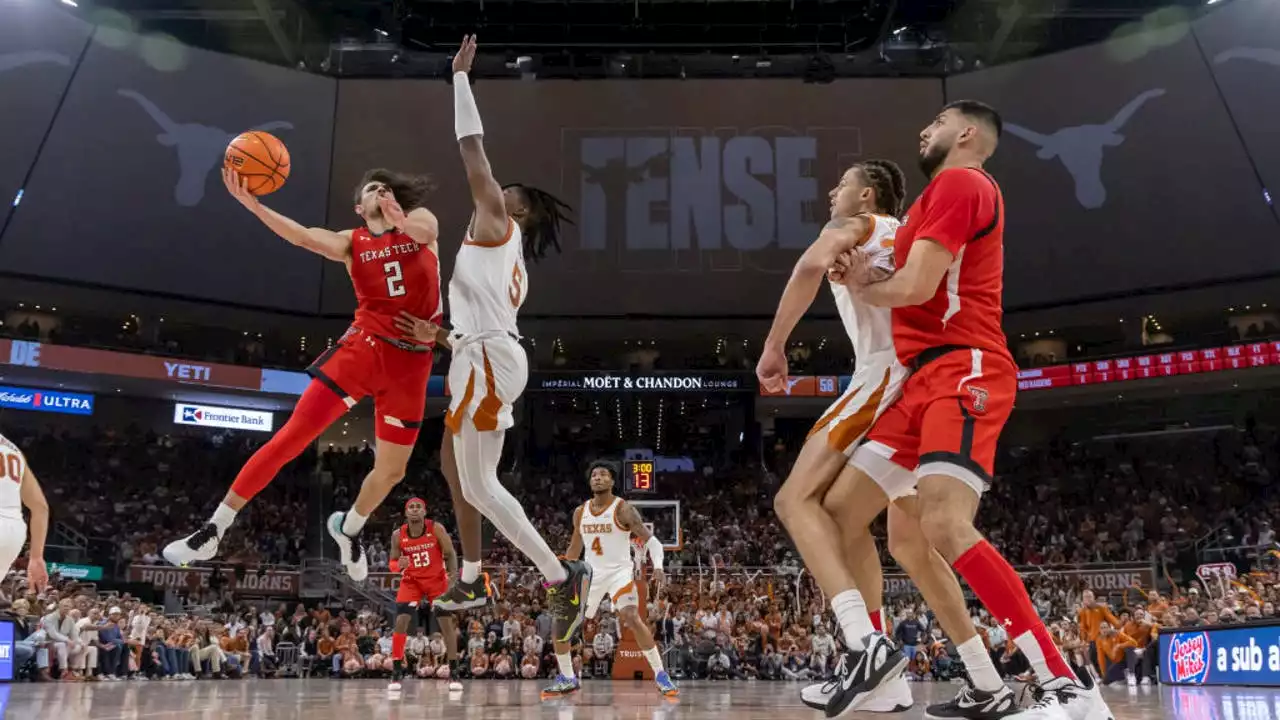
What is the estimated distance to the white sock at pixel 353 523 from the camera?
591 cm

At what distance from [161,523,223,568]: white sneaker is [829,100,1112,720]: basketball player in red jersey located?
3487 millimetres

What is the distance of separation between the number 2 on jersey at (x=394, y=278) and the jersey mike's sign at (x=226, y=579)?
1817 centimetres

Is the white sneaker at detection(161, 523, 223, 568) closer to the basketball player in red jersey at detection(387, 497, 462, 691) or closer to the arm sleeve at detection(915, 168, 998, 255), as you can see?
the arm sleeve at detection(915, 168, 998, 255)

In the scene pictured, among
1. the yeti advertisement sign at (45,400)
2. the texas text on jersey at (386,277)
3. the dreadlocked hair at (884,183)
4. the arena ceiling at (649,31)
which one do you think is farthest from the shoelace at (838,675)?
the yeti advertisement sign at (45,400)

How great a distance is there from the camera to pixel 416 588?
11578mm

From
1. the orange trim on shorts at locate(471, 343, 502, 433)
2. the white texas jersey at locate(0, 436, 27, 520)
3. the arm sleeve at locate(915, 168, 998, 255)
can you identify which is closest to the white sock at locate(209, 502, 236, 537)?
the white texas jersey at locate(0, 436, 27, 520)

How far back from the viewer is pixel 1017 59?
26203 millimetres

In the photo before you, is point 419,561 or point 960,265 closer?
point 960,265

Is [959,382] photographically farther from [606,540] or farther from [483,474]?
[606,540]

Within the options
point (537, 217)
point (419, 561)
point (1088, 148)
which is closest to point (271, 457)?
point (537, 217)

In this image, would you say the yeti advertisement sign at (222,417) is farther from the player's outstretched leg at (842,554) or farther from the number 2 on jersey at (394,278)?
the player's outstretched leg at (842,554)

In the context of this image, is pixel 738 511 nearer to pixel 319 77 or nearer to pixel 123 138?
pixel 319 77

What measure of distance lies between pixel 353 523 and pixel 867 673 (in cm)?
343

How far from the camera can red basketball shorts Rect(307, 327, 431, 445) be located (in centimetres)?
559
